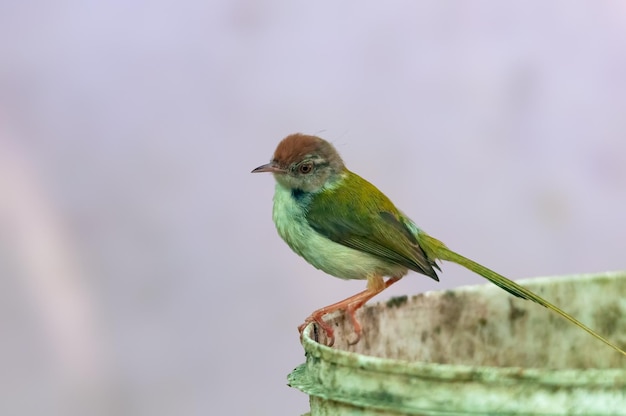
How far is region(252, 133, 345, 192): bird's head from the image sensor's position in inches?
85.6

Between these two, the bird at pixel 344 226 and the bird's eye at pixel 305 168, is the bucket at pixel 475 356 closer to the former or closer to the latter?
the bird at pixel 344 226

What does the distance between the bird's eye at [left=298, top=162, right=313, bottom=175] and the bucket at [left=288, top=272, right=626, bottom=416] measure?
0.43m

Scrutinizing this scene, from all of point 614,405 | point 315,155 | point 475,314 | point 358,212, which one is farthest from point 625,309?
point 614,405

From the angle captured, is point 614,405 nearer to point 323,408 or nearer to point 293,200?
point 323,408

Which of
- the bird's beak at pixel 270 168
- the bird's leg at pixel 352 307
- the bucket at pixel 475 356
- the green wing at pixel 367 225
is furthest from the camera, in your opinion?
the bird's beak at pixel 270 168

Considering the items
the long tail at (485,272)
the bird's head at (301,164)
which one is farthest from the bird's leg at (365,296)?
the bird's head at (301,164)

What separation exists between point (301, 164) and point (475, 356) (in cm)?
63

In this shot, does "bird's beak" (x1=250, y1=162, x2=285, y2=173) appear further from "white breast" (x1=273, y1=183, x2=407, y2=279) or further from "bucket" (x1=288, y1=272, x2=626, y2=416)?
"bucket" (x1=288, y1=272, x2=626, y2=416)

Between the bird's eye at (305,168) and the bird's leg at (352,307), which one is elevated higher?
the bird's eye at (305,168)

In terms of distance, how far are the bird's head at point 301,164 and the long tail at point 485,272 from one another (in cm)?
29

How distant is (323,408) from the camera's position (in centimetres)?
141

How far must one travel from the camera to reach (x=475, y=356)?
6.78ft

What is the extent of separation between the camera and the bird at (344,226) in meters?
2.02

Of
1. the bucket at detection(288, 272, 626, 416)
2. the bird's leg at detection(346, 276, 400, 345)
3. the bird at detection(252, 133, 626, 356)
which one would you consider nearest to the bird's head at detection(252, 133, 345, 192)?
the bird at detection(252, 133, 626, 356)
